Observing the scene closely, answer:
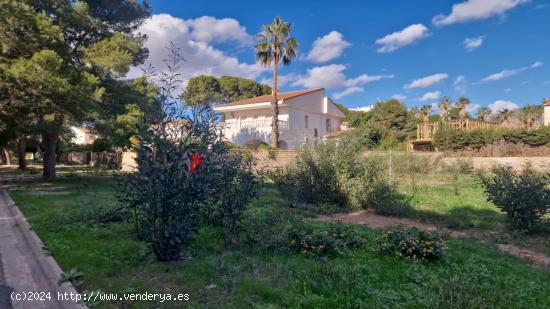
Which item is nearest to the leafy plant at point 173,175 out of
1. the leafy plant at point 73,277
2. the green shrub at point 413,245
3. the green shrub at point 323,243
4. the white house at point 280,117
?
the leafy plant at point 73,277

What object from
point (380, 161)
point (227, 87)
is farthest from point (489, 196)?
point (227, 87)

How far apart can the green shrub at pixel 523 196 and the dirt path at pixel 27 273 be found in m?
7.34

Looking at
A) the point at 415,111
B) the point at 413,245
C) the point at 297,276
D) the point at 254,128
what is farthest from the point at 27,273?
the point at 415,111

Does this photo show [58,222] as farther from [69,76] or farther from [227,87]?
[227,87]

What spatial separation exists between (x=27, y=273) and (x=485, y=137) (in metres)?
22.7

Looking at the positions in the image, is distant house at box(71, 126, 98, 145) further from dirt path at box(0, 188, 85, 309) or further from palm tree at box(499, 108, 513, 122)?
palm tree at box(499, 108, 513, 122)

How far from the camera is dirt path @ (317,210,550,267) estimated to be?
18.1 ft

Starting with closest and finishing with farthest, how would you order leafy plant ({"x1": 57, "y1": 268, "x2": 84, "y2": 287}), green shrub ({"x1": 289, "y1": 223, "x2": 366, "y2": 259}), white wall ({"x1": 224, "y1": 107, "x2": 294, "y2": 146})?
leafy plant ({"x1": 57, "y1": 268, "x2": 84, "y2": 287})
green shrub ({"x1": 289, "y1": 223, "x2": 366, "y2": 259})
white wall ({"x1": 224, "y1": 107, "x2": 294, "y2": 146})

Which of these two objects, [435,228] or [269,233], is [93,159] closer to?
[269,233]

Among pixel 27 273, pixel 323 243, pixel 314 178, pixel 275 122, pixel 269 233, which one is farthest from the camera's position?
pixel 275 122

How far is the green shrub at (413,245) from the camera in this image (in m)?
4.75

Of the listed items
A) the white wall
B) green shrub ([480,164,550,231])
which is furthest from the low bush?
the white wall

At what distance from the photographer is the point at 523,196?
6.73 metres

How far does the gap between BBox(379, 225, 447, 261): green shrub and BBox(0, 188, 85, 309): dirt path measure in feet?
12.7
